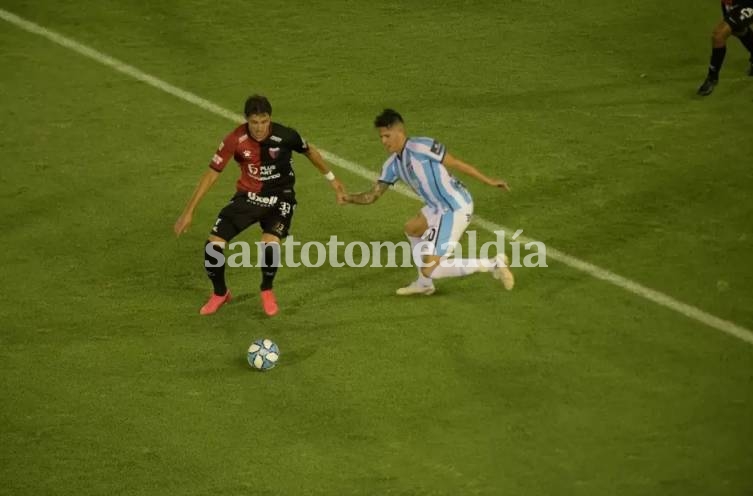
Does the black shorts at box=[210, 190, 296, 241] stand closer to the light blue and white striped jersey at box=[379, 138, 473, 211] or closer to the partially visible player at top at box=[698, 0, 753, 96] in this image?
the light blue and white striped jersey at box=[379, 138, 473, 211]

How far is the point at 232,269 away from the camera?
42.1 feet

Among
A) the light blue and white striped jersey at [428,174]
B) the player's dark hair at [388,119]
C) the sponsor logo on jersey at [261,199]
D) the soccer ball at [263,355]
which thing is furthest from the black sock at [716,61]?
the soccer ball at [263,355]

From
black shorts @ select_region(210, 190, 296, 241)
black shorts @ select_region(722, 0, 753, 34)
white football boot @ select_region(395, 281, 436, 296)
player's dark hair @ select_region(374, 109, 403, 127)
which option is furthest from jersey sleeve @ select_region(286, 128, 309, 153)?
black shorts @ select_region(722, 0, 753, 34)

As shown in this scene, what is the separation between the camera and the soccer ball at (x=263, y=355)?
36.1 feet

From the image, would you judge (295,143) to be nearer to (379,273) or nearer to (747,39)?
(379,273)

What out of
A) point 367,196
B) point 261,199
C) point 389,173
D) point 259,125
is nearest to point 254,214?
point 261,199

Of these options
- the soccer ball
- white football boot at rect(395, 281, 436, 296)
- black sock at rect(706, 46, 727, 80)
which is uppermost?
black sock at rect(706, 46, 727, 80)

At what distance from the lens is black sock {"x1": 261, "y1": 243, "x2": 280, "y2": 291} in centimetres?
1181

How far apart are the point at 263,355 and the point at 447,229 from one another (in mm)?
2078

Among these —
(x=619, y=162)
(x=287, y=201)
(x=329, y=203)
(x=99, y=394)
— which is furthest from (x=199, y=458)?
(x=619, y=162)

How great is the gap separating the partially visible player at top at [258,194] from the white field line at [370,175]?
2364 millimetres

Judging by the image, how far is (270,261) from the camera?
11812 mm

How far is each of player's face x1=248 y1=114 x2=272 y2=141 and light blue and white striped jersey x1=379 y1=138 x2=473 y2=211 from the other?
1157 millimetres

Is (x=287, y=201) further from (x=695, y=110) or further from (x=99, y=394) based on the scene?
(x=695, y=110)
